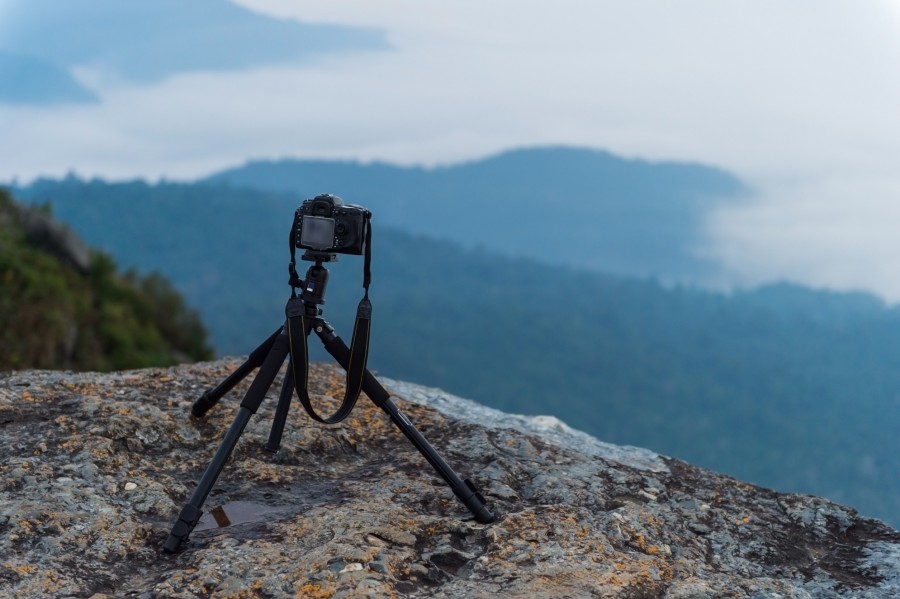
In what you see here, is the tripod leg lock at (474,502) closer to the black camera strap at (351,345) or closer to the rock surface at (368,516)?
the rock surface at (368,516)

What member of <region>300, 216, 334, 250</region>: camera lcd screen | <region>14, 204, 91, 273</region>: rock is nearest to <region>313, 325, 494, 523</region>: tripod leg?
<region>300, 216, 334, 250</region>: camera lcd screen

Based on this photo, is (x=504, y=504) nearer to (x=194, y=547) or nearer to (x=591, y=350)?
(x=194, y=547)

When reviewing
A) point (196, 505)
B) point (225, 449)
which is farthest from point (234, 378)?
point (196, 505)

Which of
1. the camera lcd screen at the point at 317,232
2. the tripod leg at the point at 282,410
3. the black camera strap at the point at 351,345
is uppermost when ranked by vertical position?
the camera lcd screen at the point at 317,232

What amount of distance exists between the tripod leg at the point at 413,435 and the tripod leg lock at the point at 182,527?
1.02 metres

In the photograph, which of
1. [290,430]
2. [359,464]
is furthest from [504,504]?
[290,430]

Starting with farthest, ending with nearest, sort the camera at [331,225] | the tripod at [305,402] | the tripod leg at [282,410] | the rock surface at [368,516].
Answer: the tripod leg at [282,410] < the camera at [331,225] < the tripod at [305,402] < the rock surface at [368,516]

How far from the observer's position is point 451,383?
17425 cm

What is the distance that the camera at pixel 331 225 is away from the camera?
450 centimetres

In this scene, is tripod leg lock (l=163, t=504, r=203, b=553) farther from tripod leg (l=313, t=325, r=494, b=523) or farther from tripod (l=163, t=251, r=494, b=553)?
tripod leg (l=313, t=325, r=494, b=523)

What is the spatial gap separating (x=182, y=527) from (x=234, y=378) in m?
1.09

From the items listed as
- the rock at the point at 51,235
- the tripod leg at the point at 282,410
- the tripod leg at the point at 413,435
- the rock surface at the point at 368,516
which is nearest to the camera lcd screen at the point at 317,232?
the tripod leg at the point at 413,435

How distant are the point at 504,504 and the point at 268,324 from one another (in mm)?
195088

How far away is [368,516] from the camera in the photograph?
4.47 meters
